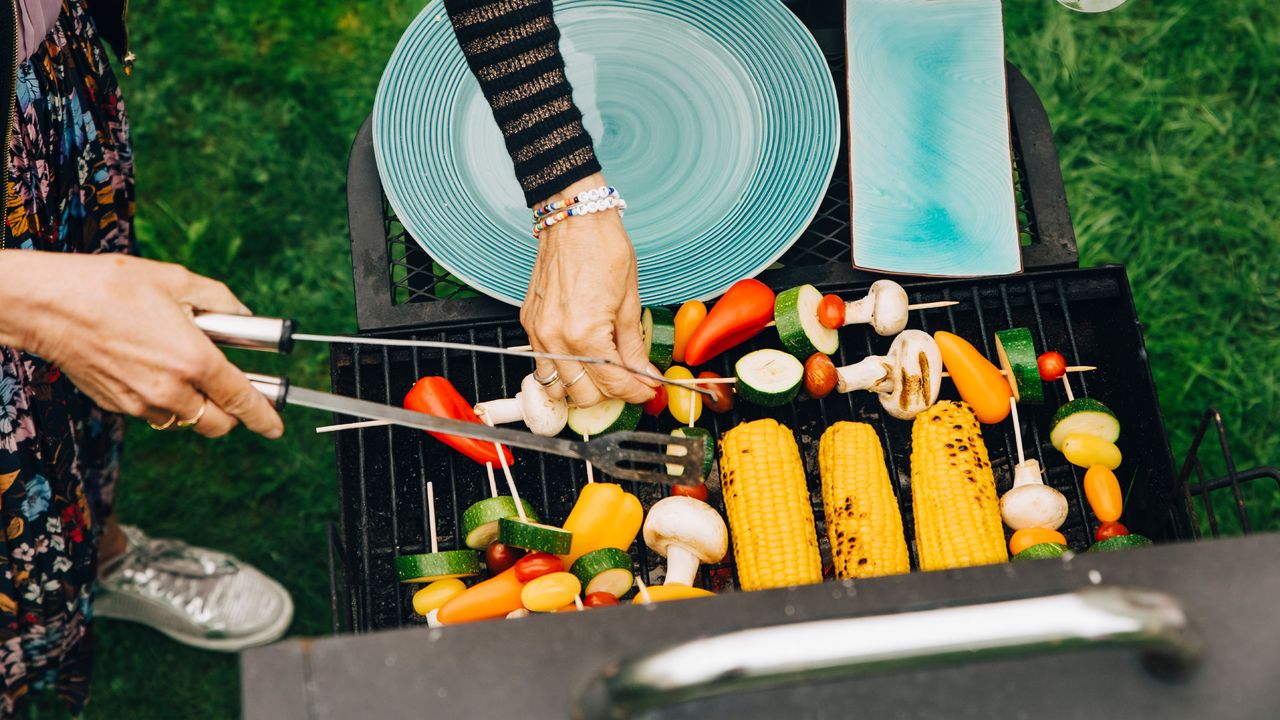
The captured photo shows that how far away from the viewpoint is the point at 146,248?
3.85m

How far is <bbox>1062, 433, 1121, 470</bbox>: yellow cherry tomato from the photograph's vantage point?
2068 millimetres

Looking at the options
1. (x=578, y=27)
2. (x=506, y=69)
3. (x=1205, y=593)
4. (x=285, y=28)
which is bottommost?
(x=1205, y=593)

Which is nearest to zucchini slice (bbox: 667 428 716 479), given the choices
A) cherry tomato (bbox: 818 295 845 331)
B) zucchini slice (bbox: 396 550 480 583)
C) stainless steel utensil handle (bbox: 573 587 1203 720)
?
cherry tomato (bbox: 818 295 845 331)

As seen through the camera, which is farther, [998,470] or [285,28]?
[285,28]

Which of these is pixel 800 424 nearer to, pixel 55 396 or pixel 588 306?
pixel 588 306

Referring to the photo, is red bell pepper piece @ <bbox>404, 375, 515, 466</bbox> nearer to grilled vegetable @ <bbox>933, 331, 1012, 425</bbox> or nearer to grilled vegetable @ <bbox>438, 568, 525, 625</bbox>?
grilled vegetable @ <bbox>438, 568, 525, 625</bbox>

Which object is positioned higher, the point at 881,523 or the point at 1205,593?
the point at 881,523

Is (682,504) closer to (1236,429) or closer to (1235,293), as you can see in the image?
(1236,429)

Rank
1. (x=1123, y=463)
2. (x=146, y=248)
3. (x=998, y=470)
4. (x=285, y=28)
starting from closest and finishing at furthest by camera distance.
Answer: (x=1123, y=463) → (x=998, y=470) → (x=146, y=248) → (x=285, y=28)

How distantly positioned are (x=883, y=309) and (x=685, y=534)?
0.68 m

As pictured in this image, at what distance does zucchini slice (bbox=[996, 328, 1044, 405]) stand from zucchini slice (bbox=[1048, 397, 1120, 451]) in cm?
8

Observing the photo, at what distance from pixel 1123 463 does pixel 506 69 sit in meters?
1.62

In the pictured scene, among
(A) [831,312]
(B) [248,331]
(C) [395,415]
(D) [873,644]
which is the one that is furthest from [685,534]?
(D) [873,644]

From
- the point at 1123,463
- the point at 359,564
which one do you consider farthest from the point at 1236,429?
the point at 359,564
